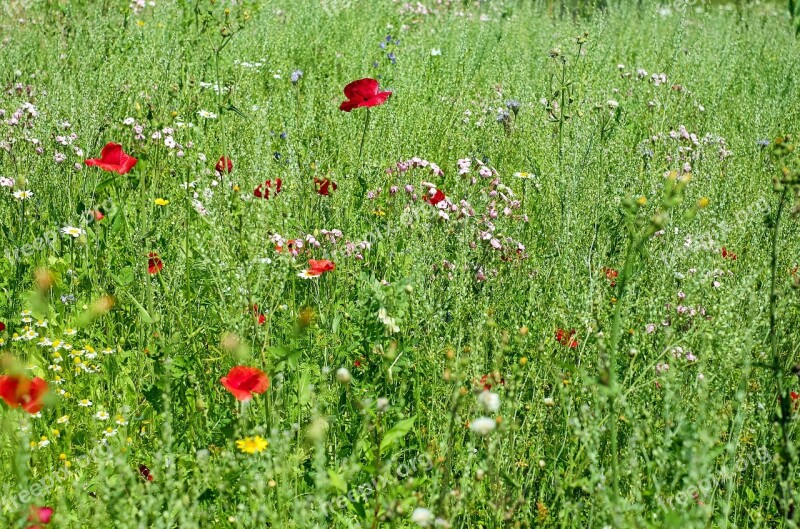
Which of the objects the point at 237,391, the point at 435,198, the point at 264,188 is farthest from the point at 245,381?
the point at 435,198

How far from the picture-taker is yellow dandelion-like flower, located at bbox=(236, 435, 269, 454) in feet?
5.78

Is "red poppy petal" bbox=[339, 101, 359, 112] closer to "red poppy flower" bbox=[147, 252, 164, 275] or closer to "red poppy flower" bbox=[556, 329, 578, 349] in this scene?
"red poppy flower" bbox=[147, 252, 164, 275]

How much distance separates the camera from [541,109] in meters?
4.05

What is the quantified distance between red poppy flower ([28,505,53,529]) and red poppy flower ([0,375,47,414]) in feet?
0.79

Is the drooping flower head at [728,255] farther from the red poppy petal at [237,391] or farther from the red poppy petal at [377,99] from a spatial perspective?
the red poppy petal at [237,391]

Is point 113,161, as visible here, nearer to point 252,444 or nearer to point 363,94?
point 363,94

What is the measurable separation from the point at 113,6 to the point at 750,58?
453 centimetres

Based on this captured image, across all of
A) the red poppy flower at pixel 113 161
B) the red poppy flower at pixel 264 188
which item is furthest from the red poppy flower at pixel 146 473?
the red poppy flower at pixel 113 161

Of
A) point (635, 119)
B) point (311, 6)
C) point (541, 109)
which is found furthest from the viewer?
point (311, 6)

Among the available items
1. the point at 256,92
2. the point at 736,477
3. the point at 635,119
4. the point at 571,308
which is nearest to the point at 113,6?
the point at 256,92

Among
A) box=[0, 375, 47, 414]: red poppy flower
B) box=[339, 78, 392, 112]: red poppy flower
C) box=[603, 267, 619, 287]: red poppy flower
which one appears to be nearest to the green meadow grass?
box=[603, 267, 619, 287]: red poppy flower

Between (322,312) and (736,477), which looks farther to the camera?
(322,312)

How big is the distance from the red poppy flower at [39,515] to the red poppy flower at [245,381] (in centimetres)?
42

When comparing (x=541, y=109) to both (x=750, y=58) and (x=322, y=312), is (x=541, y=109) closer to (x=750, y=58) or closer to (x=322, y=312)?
(x=322, y=312)
